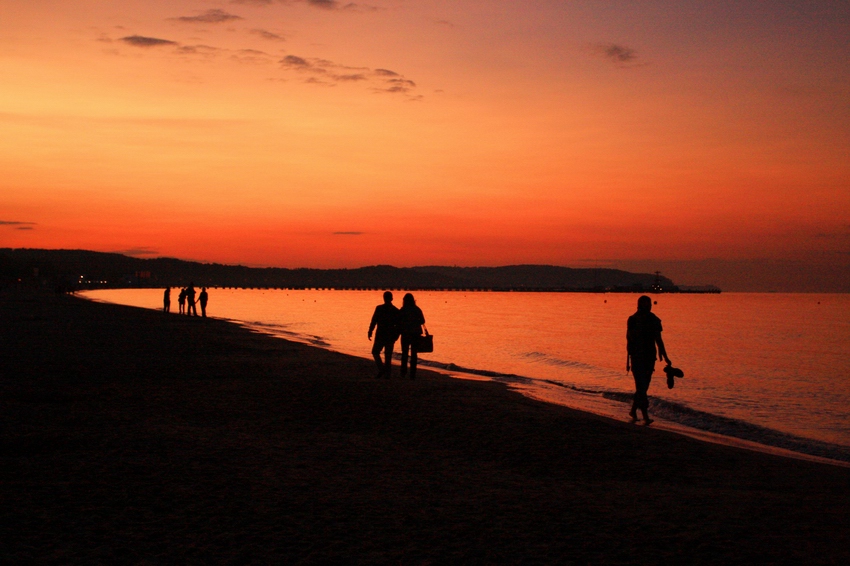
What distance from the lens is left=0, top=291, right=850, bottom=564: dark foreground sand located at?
621 centimetres

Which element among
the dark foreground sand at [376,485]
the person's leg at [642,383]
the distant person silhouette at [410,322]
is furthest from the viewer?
the distant person silhouette at [410,322]

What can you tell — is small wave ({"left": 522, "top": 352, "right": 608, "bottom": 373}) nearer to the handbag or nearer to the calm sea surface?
the calm sea surface

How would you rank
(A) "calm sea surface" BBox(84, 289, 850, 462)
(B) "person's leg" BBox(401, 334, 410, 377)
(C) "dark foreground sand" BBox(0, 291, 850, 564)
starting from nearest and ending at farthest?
(C) "dark foreground sand" BBox(0, 291, 850, 564) < (A) "calm sea surface" BBox(84, 289, 850, 462) < (B) "person's leg" BBox(401, 334, 410, 377)

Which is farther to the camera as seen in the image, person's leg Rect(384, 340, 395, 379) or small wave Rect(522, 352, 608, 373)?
small wave Rect(522, 352, 608, 373)

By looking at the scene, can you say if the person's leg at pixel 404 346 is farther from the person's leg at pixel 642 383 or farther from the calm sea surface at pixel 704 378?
the person's leg at pixel 642 383

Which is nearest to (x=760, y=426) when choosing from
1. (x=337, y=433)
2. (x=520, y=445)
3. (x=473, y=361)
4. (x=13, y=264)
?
(x=520, y=445)

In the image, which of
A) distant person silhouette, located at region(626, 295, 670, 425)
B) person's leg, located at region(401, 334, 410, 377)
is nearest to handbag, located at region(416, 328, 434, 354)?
person's leg, located at region(401, 334, 410, 377)

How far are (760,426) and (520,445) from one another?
29.1 ft

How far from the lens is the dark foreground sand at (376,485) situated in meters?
6.21

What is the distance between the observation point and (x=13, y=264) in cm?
19825

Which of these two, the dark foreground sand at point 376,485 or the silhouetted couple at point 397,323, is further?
the silhouetted couple at point 397,323

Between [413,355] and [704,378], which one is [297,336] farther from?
[413,355]

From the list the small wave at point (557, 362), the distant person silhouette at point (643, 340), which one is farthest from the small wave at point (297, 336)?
the distant person silhouette at point (643, 340)

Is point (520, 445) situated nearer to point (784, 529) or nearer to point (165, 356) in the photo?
point (784, 529)
